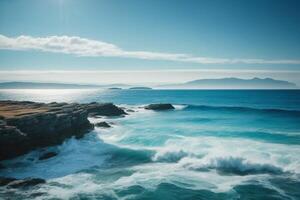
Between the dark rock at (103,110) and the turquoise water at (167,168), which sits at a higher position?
the dark rock at (103,110)

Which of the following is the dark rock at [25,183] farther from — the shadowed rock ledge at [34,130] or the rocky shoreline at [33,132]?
the shadowed rock ledge at [34,130]

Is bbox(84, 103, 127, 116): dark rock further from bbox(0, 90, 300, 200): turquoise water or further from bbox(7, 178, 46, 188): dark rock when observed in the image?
bbox(7, 178, 46, 188): dark rock

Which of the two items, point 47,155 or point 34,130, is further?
point 34,130

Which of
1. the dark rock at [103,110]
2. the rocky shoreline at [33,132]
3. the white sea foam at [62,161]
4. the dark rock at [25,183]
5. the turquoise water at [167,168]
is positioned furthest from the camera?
the dark rock at [103,110]

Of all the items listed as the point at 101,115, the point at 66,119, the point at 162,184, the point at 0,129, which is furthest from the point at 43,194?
the point at 101,115

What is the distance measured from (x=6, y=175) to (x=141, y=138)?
18.5 meters

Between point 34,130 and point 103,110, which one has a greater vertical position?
point 34,130

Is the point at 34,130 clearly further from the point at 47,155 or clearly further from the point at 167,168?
the point at 167,168

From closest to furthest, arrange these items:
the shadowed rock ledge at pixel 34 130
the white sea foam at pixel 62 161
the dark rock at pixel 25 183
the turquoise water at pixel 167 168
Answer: the turquoise water at pixel 167 168, the dark rock at pixel 25 183, the white sea foam at pixel 62 161, the shadowed rock ledge at pixel 34 130

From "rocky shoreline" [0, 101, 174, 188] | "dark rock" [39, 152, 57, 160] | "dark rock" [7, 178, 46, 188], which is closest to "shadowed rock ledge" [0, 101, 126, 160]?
"rocky shoreline" [0, 101, 174, 188]

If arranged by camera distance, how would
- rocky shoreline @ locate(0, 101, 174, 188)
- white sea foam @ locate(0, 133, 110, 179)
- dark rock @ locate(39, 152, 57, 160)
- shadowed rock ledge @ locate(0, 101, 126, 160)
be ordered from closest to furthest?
white sea foam @ locate(0, 133, 110, 179) < rocky shoreline @ locate(0, 101, 174, 188) < shadowed rock ledge @ locate(0, 101, 126, 160) < dark rock @ locate(39, 152, 57, 160)

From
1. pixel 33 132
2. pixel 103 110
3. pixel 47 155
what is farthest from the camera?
pixel 103 110

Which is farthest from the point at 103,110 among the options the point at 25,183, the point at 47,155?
the point at 25,183

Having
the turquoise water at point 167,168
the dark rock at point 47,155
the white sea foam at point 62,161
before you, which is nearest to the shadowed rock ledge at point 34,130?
the white sea foam at point 62,161
